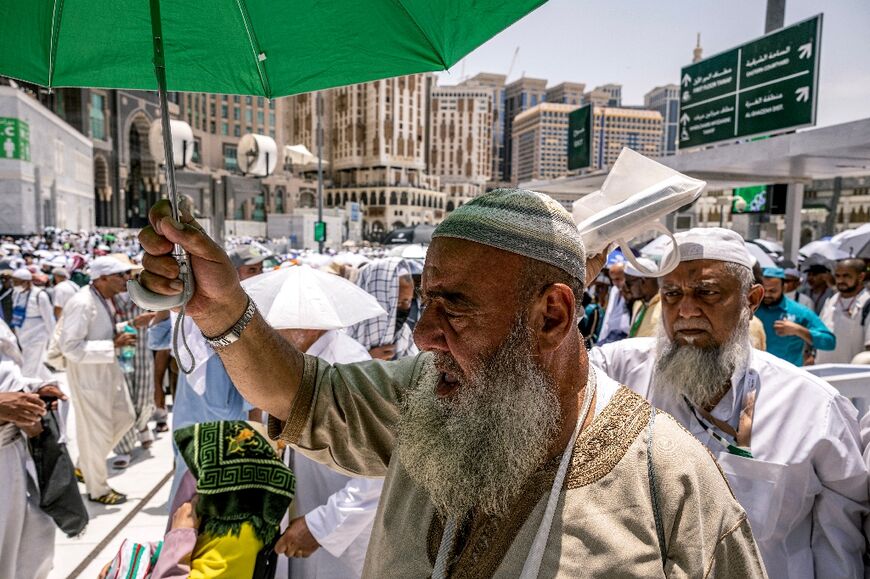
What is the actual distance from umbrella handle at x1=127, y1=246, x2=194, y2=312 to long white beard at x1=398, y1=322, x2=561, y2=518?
1.76ft

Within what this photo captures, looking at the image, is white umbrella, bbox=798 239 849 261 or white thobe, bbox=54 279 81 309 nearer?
white umbrella, bbox=798 239 849 261

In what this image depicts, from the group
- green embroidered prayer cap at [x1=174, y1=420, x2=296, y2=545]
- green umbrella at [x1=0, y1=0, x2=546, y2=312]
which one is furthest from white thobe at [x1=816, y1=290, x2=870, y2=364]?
green umbrella at [x1=0, y1=0, x2=546, y2=312]

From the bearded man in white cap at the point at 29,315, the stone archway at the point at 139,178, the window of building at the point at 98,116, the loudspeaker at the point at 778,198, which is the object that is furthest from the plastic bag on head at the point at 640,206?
the stone archway at the point at 139,178

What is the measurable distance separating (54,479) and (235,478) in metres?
1.45

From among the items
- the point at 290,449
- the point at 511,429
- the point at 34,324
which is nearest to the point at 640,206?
the point at 511,429

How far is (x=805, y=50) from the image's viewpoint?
10.2 m

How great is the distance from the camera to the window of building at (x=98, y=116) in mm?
41594

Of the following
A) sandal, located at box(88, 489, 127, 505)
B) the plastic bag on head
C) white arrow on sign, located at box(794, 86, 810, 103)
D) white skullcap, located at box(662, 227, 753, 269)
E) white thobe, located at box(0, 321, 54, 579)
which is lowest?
sandal, located at box(88, 489, 127, 505)

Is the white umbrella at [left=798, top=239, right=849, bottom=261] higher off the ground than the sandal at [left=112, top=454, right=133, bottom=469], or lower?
higher

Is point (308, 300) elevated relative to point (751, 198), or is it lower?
lower

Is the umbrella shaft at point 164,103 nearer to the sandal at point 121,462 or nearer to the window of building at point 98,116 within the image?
the sandal at point 121,462

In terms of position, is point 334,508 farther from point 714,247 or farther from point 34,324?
point 34,324

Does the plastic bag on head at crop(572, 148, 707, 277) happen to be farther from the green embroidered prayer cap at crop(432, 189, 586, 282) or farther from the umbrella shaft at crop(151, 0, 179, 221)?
the umbrella shaft at crop(151, 0, 179, 221)

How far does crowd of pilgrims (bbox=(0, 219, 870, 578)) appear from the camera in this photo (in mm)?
1854
